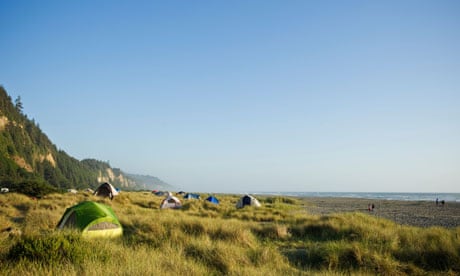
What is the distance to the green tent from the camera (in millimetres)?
9359

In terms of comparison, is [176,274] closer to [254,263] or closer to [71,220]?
[254,263]

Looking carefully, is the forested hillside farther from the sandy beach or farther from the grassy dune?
the grassy dune

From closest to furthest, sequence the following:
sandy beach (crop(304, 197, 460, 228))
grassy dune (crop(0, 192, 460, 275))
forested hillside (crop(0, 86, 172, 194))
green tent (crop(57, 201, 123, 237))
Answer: grassy dune (crop(0, 192, 460, 275))
green tent (crop(57, 201, 123, 237))
sandy beach (crop(304, 197, 460, 228))
forested hillside (crop(0, 86, 172, 194))

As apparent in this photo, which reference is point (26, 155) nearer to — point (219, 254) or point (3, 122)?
point (3, 122)

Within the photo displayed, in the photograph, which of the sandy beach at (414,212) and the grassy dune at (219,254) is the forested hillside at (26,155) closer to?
the sandy beach at (414,212)

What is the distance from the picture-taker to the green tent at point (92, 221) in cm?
936

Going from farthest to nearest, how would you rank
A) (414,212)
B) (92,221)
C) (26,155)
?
(26,155) < (414,212) < (92,221)

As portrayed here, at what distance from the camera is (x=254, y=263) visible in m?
6.10

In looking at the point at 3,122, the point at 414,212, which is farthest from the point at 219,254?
the point at 3,122

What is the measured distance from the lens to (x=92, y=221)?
942 centimetres

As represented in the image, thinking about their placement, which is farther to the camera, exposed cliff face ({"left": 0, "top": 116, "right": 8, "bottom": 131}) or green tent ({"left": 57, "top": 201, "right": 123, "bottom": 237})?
exposed cliff face ({"left": 0, "top": 116, "right": 8, "bottom": 131})

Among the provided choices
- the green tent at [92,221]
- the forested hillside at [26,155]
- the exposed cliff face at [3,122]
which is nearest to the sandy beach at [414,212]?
the green tent at [92,221]

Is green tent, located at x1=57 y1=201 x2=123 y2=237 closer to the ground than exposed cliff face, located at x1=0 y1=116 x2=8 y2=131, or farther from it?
closer to the ground

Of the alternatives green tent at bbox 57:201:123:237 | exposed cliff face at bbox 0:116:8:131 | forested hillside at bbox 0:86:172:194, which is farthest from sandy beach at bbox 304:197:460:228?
exposed cliff face at bbox 0:116:8:131
